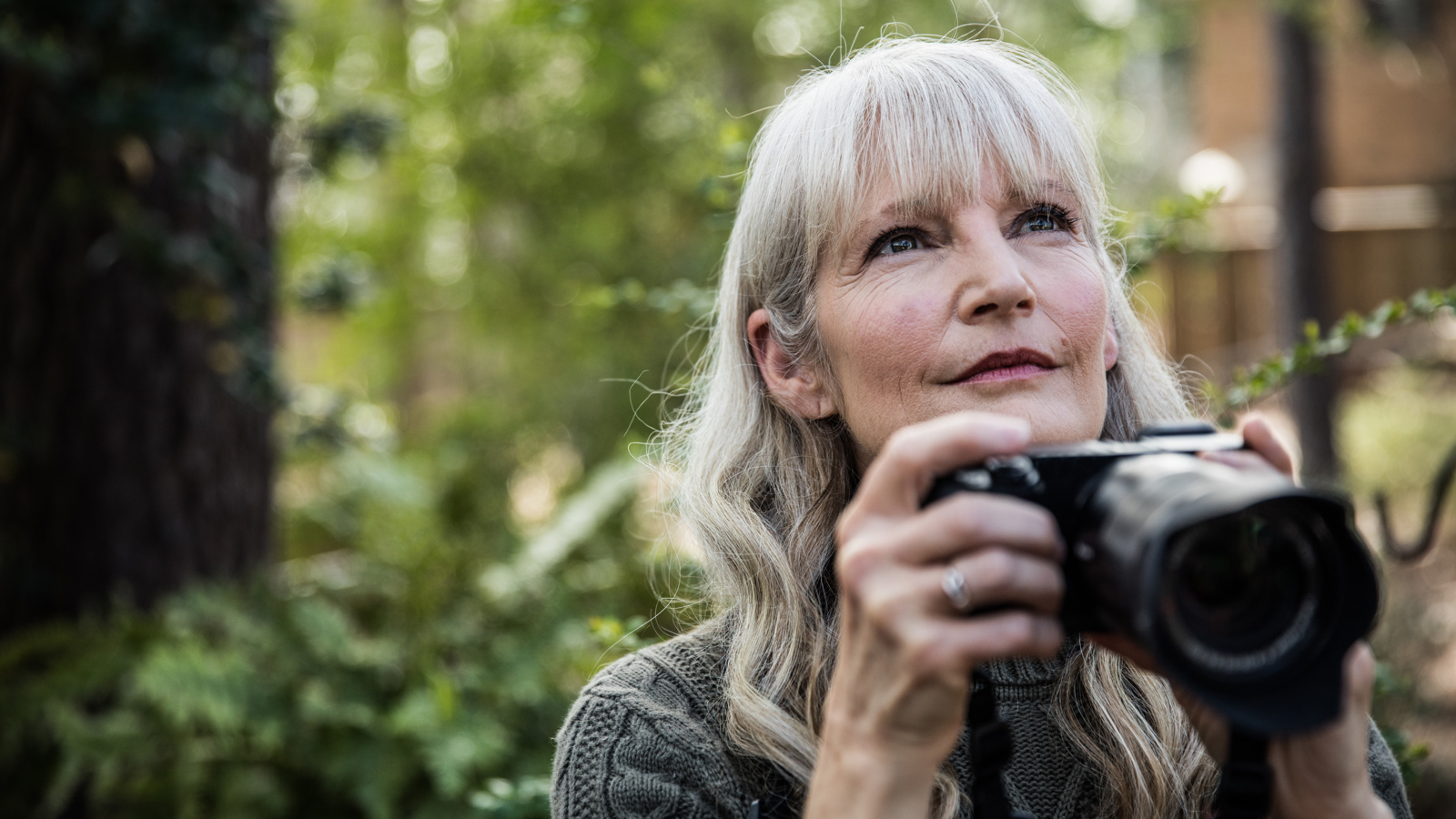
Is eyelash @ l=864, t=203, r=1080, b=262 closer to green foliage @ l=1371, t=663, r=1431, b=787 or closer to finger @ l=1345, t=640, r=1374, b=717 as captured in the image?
finger @ l=1345, t=640, r=1374, b=717

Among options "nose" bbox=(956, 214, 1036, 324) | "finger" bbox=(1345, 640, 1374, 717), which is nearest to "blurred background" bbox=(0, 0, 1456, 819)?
"nose" bbox=(956, 214, 1036, 324)

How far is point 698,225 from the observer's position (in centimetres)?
698

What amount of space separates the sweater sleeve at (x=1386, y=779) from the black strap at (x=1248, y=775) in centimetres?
45

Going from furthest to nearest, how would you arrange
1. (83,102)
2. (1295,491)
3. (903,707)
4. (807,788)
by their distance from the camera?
(83,102) → (807,788) → (903,707) → (1295,491)

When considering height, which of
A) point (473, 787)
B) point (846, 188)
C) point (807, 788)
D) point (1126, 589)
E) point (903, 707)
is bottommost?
point (473, 787)

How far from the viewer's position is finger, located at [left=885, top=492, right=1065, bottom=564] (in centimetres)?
112

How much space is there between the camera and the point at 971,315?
4.83ft

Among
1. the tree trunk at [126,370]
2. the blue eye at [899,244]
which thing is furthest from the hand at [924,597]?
the tree trunk at [126,370]

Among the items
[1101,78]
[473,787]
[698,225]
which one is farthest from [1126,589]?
[1101,78]

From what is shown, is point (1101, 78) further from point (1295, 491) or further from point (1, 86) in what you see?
point (1295, 491)

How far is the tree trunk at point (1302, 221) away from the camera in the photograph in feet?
19.7

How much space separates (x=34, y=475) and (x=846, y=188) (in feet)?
11.9

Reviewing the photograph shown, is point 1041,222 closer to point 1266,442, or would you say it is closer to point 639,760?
point 1266,442

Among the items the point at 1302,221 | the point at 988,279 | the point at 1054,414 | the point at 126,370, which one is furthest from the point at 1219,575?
the point at 1302,221
